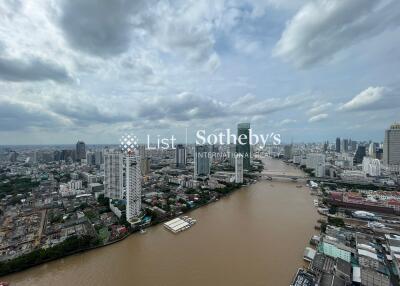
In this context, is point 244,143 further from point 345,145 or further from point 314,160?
point 345,145

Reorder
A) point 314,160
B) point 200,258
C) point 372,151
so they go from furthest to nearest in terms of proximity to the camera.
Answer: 1. point 372,151
2. point 314,160
3. point 200,258

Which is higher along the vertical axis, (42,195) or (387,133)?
(387,133)

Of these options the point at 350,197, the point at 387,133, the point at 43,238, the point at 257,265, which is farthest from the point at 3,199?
the point at 387,133

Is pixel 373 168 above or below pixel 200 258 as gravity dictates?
above

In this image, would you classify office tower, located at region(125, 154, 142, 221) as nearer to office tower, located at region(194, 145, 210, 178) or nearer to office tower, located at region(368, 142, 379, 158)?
Answer: office tower, located at region(194, 145, 210, 178)

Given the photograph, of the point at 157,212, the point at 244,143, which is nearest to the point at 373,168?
the point at 244,143

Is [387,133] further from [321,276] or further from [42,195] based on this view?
[42,195]

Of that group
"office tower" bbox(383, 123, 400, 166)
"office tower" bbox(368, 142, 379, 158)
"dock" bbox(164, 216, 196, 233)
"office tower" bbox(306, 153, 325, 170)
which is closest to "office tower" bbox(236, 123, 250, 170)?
"office tower" bbox(306, 153, 325, 170)
